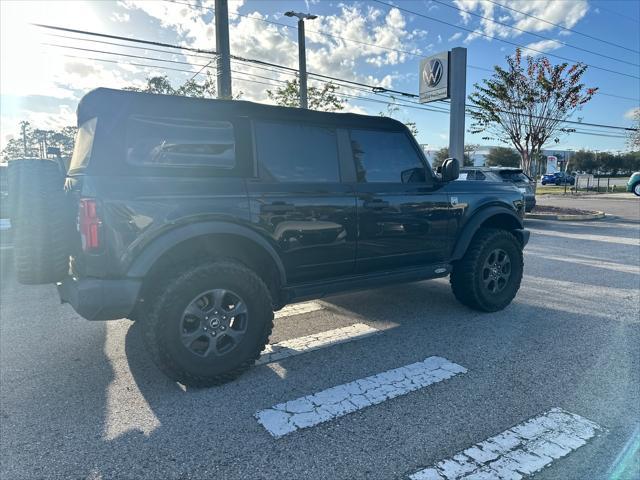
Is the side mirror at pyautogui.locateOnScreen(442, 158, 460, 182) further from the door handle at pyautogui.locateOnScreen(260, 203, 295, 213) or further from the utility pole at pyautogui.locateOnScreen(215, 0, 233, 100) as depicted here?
the utility pole at pyautogui.locateOnScreen(215, 0, 233, 100)

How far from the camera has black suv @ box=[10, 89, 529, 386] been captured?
8.93 ft

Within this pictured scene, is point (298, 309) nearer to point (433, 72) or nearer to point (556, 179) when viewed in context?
point (433, 72)

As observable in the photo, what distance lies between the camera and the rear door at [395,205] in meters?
3.73

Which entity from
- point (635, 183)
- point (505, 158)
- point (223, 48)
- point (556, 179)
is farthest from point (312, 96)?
point (505, 158)

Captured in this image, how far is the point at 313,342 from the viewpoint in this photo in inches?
151

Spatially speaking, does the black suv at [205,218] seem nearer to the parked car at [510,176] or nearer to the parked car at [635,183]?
the parked car at [510,176]

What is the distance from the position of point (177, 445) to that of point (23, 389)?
4.73 feet

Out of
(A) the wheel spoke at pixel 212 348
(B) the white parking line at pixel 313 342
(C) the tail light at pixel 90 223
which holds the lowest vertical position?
(B) the white parking line at pixel 313 342

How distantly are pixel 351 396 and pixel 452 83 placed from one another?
11624 mm

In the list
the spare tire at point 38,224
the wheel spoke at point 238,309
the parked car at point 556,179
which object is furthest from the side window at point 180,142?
the parked car at point 556,179

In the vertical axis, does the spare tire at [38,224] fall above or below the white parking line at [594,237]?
above

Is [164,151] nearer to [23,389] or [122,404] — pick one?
[122,404]

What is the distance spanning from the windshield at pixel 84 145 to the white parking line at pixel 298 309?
7.88 feet

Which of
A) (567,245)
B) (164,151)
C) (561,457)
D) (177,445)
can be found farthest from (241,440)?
(567,245)
